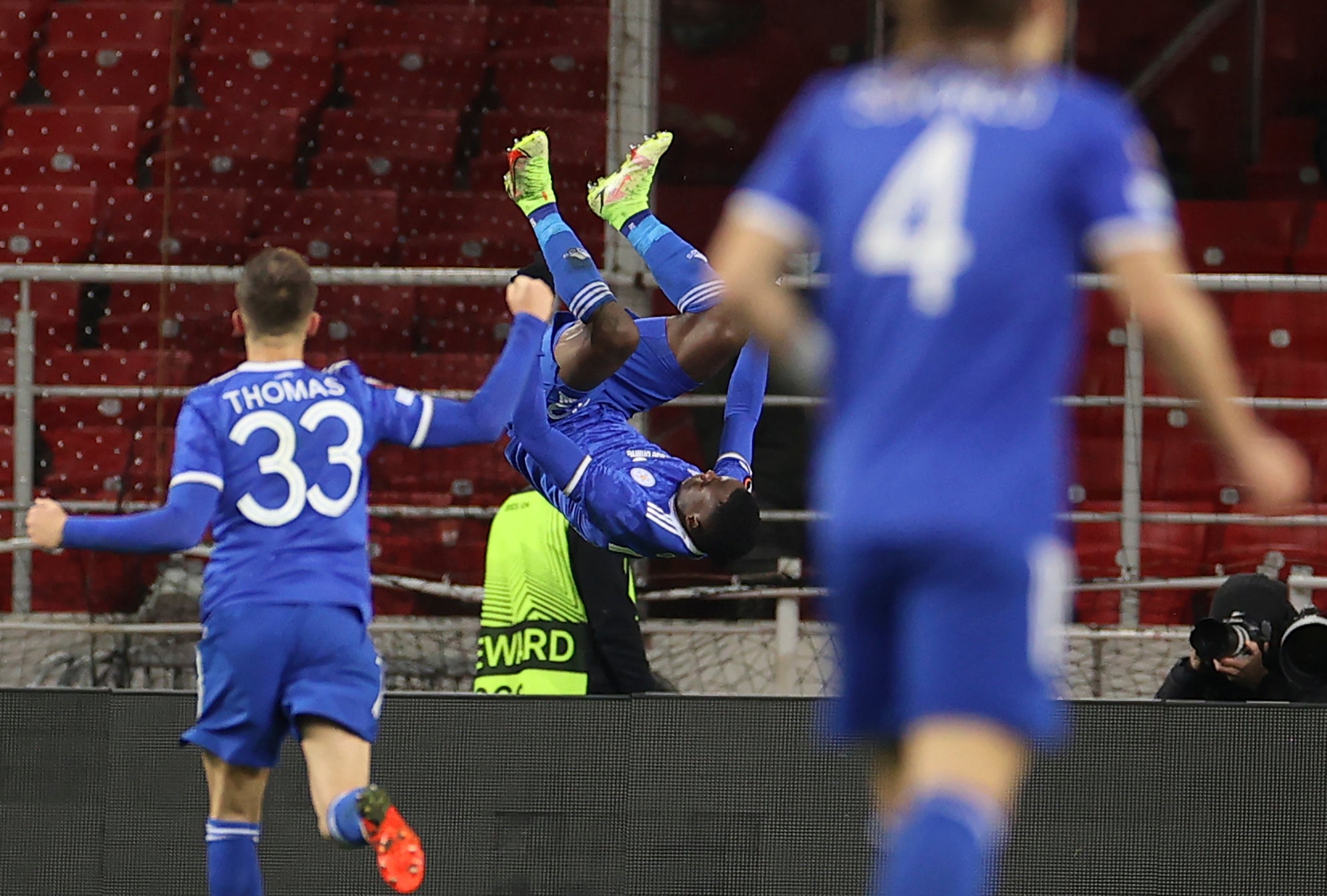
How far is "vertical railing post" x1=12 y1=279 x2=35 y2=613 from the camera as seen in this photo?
6.94 m

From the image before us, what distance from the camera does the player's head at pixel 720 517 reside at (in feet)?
18.5

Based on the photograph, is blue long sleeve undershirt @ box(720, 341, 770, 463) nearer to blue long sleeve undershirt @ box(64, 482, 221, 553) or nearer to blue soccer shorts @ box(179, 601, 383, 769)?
blue soccer shorts @ box(179, 601, 383, 769)

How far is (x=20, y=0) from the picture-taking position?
33.4ft

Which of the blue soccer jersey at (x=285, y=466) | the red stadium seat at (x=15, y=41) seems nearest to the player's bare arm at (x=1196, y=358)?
the blue soccer jersey at (x=285, y=466)

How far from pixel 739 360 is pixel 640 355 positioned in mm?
322

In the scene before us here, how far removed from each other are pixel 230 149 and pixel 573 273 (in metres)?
3.78

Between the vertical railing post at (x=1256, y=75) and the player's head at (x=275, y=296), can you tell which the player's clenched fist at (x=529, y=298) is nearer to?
the player's head at (x=275, y=296)

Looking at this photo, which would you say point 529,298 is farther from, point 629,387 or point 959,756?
point 959,756

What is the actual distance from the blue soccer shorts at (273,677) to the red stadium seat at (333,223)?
435 centimetres

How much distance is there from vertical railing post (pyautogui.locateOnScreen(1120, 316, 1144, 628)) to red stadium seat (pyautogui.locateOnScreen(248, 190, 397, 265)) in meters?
3.56

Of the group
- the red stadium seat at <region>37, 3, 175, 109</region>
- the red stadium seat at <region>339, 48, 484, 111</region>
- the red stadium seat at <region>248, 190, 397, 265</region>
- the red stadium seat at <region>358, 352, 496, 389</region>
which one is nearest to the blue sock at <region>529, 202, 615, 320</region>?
the red stadium seat at <region>358, 352, 496, 389</region>

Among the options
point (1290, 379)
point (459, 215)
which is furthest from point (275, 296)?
point (1290, 379)

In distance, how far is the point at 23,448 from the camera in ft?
23.0

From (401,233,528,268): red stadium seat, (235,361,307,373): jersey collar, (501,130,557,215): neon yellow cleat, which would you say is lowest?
(235,361,307,373): jersey collar
